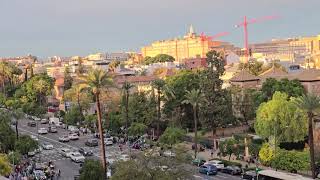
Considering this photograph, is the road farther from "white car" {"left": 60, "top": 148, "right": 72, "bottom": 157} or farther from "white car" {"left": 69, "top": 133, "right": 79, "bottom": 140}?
"white car" {"left": 69, "top": 133, "right": 79, "bottom": 140}

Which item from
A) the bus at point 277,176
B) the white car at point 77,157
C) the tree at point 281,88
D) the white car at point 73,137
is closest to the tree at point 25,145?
the white car at point 77,157

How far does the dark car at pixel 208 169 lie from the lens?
56.4 m

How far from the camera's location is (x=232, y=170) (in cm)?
5709

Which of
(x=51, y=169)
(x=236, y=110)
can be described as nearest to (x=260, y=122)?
(x=236, y=110)

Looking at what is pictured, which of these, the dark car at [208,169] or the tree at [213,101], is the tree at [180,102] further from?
the dark car at [208,169]

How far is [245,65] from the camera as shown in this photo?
127750 mm

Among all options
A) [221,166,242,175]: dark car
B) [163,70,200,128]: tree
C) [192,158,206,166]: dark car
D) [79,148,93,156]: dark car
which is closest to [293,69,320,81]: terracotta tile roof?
[163,70,200,128]: tree

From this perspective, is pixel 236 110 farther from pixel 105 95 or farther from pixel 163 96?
pixel 105 95

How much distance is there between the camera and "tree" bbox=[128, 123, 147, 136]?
257 feet

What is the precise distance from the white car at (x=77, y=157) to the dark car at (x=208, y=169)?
16.8 metres

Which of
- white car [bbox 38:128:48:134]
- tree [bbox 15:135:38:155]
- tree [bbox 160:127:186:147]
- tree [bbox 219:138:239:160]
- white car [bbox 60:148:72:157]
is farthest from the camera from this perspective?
white car [bbox 38:128:48:134]

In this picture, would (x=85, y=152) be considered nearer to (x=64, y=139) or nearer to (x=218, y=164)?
(x=64, y=139)

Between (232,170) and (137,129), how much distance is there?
23.9 meters

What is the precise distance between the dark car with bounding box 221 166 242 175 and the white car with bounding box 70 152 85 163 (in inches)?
725
